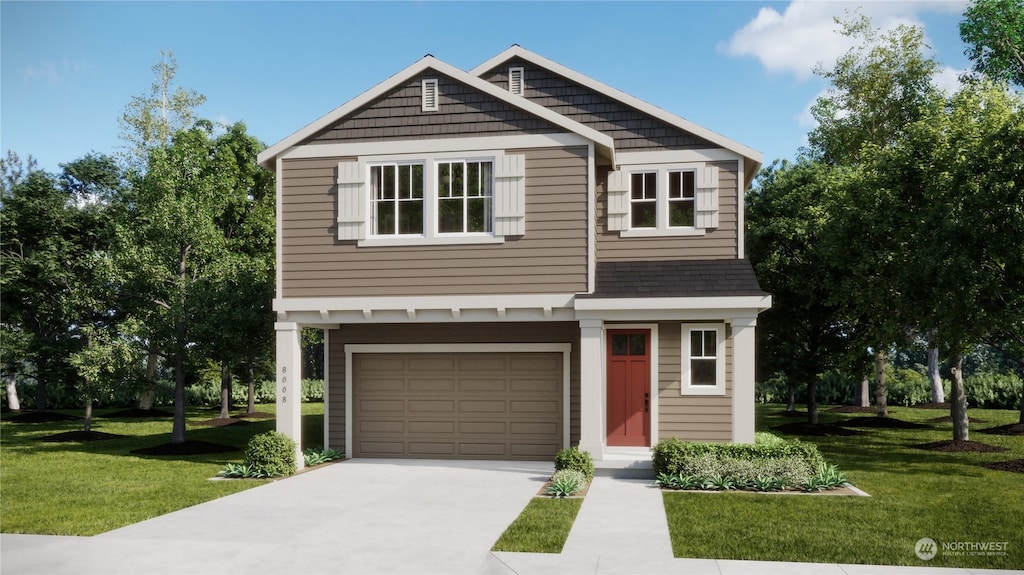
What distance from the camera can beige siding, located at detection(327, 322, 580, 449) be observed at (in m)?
17.2

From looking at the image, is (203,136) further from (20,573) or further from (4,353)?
(20,573)

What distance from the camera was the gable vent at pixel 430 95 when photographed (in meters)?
16.0

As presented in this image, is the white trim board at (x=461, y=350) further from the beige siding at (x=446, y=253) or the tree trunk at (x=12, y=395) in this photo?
the tree trunk at (x=12, y=395)

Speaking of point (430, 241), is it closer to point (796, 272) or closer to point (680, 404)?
point (680, 404)

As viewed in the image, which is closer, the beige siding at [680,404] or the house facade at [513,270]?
the house facade at [513,270]

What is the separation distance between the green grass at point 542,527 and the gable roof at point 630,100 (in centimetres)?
842

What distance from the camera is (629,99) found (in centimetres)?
1716

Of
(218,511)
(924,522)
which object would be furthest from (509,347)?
(924,522)

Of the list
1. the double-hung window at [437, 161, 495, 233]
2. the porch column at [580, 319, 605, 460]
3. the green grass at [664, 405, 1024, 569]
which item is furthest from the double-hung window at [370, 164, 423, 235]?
the green grass at [664, 405, 1024, 569]

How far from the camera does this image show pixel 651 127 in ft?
56.6

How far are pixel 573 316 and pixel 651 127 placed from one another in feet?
15.9

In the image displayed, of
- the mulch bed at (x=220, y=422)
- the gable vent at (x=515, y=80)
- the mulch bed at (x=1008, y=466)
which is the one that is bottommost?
the mulch bed at (x=220, y=422)

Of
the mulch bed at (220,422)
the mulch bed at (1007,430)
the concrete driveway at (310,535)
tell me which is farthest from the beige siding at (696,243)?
the mulch bed at (220,422)

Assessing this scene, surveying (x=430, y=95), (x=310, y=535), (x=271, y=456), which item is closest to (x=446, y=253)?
(x=430, y=95)
